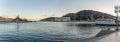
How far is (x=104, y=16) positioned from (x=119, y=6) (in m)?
61.2

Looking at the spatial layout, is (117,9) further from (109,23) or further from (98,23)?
(98,23)

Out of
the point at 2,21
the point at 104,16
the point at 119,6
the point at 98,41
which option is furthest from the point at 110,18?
the point at 98,41

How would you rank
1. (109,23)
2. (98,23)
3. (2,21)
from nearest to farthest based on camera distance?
(109,23) < (98,23) < (2,21)

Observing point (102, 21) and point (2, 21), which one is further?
point (2, 21)

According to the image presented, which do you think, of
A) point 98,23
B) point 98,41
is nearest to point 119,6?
point 98,41

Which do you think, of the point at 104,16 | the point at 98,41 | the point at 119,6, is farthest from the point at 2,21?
the point at 98,41

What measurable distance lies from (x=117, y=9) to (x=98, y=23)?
5735 cm

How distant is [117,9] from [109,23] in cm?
5290

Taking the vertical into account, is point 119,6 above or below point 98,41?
above

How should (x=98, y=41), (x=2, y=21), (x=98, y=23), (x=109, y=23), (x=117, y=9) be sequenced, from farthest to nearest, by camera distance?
1. (x=2, y=21)
2. (x=98, y=23)
3. (x=109, y=23)
4. (x=117, y=9)
5. (x=98, y=41)

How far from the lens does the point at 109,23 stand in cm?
6919

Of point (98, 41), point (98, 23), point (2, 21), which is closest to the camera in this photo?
point (98, 41)

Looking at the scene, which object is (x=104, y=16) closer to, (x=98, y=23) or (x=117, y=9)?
(x=98, y=23)

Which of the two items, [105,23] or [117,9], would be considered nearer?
[117,9]
